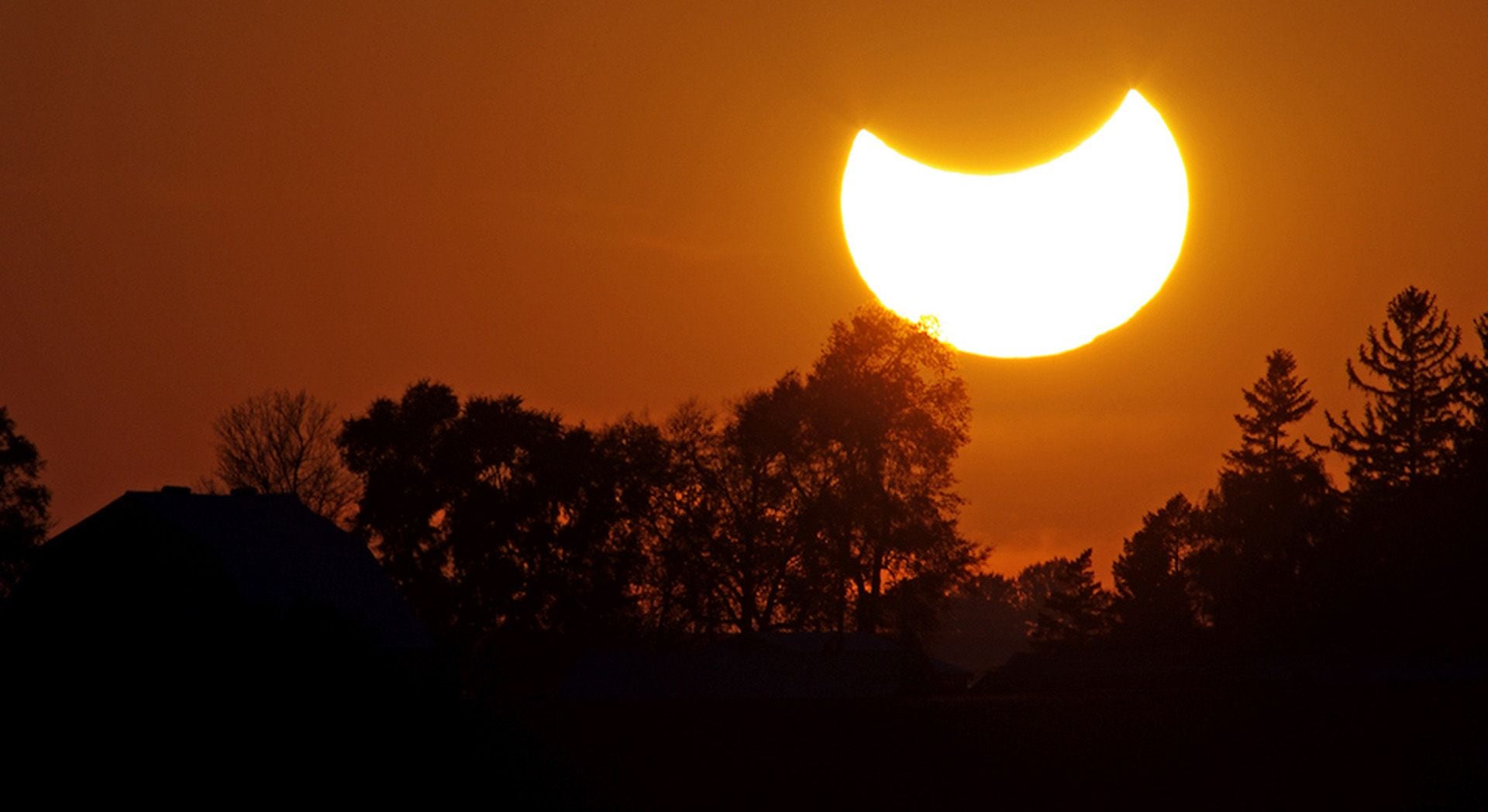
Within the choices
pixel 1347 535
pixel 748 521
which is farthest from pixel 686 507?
pixel 1347 535

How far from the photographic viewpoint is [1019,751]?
29.5 meters

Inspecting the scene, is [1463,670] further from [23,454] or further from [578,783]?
[23,454]

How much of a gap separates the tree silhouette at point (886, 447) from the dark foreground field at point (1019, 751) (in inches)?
1281

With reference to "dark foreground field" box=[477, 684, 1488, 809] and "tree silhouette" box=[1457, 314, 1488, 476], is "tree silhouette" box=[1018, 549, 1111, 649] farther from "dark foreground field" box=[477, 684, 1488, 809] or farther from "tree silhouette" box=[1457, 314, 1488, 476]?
"dark foreground field" box=[477, 684, 1488, 809]

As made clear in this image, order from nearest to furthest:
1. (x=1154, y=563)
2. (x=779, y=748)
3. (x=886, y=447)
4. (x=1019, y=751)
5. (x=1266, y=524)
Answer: (x=779, y=748), (x=1019, y=751), (x=886, y=447), (x=1266, y=524), (x=1154, y=563)

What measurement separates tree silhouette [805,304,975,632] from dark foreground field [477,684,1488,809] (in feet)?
107

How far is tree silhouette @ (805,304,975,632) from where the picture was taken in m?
63.9

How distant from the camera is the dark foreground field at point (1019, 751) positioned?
90.6 feet

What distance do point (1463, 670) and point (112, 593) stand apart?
38.7 metres

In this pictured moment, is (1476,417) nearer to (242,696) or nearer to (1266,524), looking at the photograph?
(1266,524)

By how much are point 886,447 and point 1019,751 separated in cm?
3571

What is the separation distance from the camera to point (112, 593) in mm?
44062

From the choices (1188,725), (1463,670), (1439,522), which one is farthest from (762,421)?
(1188,725)

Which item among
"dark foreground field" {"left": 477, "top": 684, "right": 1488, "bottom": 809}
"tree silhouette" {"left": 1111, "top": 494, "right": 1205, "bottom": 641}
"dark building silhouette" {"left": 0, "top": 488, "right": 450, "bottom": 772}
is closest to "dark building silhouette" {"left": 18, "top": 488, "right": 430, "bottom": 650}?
"dark building silhouette" {"left": 0, "top": 488, "right": 450, "bottom": 772}
